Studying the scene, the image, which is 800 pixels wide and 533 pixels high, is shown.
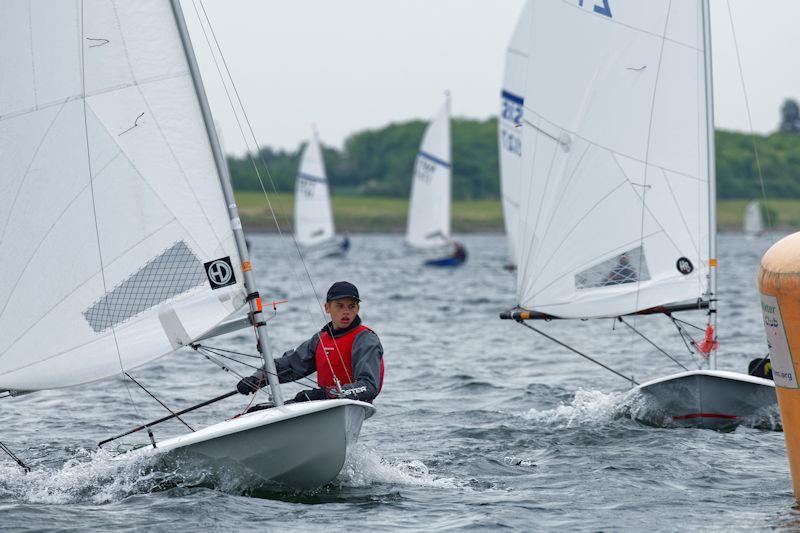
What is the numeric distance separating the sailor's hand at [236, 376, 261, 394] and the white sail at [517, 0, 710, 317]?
3.85 meters

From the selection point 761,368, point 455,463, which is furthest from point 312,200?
point 455,463

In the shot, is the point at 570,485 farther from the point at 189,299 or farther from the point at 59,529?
the point at 59,529

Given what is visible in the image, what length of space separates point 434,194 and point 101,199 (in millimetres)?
33478

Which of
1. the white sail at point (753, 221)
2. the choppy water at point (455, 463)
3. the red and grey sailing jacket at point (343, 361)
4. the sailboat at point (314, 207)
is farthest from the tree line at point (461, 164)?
the red and grey sailing jacket at point (343, 361)

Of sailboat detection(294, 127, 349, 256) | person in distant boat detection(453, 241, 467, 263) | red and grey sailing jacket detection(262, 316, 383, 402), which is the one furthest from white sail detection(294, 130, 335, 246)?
red and grey sailing jacket detection(262, 316, 383, 402)

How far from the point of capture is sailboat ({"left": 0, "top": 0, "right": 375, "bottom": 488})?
6.75 metres

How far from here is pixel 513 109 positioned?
769 inches

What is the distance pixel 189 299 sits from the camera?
6883 mm

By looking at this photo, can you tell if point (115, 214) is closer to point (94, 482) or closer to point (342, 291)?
point (342, 291)

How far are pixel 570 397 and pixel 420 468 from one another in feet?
11.7

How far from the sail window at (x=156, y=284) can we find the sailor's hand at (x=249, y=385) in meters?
0.71

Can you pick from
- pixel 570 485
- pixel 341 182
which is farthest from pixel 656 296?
pixel 341 182

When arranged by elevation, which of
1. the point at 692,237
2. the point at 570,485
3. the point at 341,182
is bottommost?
the point at 570,485

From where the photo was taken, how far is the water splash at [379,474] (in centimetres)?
713
